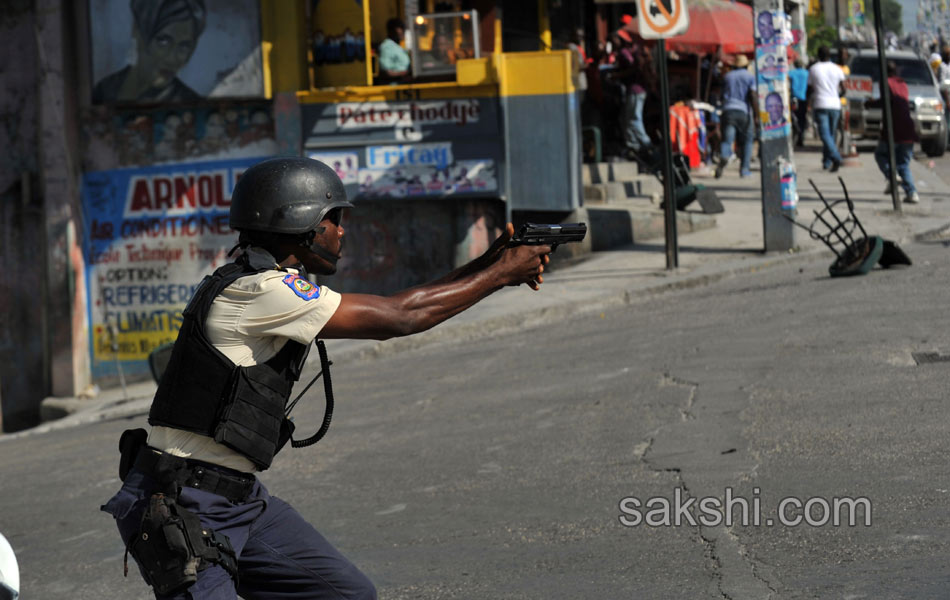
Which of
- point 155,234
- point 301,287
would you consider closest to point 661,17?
point 155,234

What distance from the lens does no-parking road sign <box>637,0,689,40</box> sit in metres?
12.2

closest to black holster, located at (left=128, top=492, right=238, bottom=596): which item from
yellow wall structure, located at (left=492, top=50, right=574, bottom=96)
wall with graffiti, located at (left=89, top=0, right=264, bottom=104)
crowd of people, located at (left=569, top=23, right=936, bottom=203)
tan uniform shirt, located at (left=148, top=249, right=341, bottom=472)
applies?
tan uniform shirt, located at (left=148, top=249, right=341, bottom=472)

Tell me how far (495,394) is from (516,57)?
6.07 m

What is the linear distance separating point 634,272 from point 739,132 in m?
6.73

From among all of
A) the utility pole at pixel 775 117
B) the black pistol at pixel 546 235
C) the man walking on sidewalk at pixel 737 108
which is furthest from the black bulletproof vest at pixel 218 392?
the man walking on sidewalk at pixel 737 108

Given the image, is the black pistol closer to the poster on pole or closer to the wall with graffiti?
the poster on pole

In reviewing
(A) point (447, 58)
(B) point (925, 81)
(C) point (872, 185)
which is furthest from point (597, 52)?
(B) point (925, 81)

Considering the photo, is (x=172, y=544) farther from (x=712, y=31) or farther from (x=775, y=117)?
(x=712, y=31)

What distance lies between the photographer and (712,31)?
1964 centimetres

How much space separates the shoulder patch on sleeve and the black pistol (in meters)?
0.60

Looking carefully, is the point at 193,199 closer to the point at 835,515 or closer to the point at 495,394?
the point at 495,394

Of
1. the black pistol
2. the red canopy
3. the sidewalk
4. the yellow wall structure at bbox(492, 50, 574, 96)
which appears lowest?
the sidewalk

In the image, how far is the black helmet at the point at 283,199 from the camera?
3.62 m

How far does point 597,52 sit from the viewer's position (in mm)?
20250
